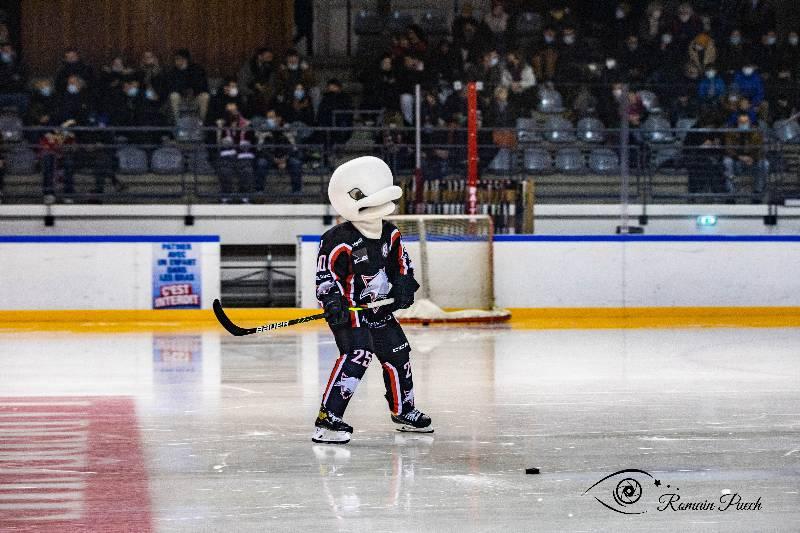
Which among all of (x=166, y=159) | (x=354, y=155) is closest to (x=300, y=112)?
(x=354, y=155)

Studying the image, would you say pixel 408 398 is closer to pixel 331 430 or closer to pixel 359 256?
pixel 331 430

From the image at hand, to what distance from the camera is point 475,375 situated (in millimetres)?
11141

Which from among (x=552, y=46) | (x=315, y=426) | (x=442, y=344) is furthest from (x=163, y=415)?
(x=552, y=46)

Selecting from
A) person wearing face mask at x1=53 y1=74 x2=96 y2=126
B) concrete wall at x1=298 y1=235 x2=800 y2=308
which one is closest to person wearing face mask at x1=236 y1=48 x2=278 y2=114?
person wearing face mask at x1=53 y1=74 x2=96 y2=126

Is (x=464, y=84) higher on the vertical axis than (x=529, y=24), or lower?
lower

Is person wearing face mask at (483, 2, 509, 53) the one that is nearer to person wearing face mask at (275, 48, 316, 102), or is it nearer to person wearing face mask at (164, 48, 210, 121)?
person wearing face mask at (275, 48, 316, 102)

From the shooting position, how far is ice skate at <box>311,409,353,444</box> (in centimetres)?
780

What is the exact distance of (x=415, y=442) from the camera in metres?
7.94

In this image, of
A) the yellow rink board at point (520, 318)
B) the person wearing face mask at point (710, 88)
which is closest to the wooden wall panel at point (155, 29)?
the person wearing face mask at point (710, 88)

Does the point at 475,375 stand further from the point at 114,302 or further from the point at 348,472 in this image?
the point at 114,302

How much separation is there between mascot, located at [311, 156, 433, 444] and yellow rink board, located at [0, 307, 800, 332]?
300 inches

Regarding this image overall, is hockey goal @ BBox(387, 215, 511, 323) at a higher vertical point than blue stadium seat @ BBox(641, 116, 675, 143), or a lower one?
lower

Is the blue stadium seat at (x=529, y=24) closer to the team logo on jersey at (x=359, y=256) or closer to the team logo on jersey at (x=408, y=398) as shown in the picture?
the team logo on jersey at (x=408, y=398)

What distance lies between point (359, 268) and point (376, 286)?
0.17 meters
